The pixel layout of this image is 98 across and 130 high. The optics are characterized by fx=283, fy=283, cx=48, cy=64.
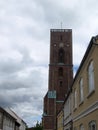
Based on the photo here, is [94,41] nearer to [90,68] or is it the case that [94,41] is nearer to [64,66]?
[90,68]

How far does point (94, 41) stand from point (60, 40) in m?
55.0

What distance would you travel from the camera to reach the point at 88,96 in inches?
581

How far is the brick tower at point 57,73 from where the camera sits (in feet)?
201

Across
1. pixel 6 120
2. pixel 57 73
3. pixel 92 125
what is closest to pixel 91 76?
pixel 92 125

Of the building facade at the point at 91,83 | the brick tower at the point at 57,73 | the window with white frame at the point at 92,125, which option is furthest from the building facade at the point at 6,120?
the window with white frame at the point at 92,125

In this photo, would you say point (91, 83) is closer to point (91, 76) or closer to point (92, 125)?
point (91, 76)

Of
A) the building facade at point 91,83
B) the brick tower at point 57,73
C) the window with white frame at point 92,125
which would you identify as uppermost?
the brick tower at point 57,73

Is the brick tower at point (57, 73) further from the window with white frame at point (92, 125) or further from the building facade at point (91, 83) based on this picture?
the window with white frame at point (92, 125)

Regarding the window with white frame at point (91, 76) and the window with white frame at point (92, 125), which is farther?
the window with white frame at point (91, 76)

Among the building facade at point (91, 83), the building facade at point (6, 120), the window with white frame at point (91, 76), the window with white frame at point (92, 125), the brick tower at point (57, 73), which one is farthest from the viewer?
the brick tower at point (57, 73)

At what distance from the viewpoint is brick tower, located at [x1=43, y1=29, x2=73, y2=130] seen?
61250 mm

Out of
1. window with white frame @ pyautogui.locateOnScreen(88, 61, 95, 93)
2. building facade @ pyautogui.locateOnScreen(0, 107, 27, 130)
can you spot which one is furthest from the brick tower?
window with white frame @ pyautogui.locateOnScreen(88, 61, 95, 93)

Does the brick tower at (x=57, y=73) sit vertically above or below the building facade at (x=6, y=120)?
above

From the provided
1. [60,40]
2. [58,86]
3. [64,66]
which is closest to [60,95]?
[58,86]
